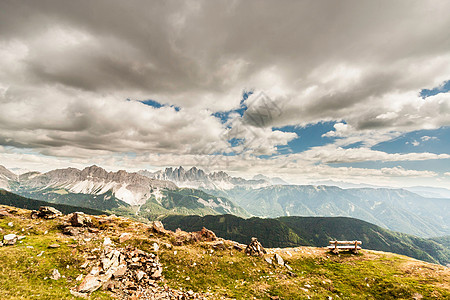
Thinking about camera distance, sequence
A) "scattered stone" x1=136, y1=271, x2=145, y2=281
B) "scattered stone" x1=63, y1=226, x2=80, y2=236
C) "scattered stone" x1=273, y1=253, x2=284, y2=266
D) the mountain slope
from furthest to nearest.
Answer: "scattered stone" x1=273, y1=253, x2=284, y2=266
"scattered stone" x1=63, y1=226, x2=80, y2=236
"scattered stone" x1=136, y1=271, x2=145, y2=281
the mountain slope

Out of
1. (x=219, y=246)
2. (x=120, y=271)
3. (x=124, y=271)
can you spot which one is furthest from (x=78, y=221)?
(x=219, y=246)

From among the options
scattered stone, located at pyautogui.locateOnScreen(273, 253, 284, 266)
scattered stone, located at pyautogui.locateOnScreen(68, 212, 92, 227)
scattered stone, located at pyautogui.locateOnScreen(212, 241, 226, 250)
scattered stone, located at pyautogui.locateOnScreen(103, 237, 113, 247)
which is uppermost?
scattered stone, located at pyautogui.locateOnScreen(68, 212, 92, 227)

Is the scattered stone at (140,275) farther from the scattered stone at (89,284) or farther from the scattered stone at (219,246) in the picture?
the scattered stone at (219,246)

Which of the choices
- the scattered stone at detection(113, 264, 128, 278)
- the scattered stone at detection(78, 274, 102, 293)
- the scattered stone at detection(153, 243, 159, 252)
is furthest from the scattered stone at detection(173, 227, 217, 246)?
the scattered stone at detection(78, 274, 102, 293)

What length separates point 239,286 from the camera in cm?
2591

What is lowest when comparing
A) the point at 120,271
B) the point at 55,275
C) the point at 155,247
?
the point at 120,271

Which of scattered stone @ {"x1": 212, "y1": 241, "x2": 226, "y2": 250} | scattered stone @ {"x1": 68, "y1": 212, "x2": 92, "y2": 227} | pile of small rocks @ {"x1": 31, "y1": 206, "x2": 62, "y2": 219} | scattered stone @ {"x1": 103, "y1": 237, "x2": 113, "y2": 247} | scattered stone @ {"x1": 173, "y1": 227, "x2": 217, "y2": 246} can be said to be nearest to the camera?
scattered stone @ {"x1": 103, "y1": 237, "x2": 113, "y2": 247}

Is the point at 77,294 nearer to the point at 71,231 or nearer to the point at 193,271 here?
the point at 193,271

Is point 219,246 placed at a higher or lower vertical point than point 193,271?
higher

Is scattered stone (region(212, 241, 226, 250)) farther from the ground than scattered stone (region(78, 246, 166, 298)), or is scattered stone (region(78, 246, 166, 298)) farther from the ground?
scattered stone (region(78, 246, 166, 298))

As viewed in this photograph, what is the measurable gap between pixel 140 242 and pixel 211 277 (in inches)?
554

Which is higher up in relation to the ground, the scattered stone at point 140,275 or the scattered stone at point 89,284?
the scattered stone at point 89,284

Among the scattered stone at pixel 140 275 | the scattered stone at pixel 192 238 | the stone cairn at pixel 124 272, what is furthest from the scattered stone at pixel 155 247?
the scattered stone at pixel 140 275

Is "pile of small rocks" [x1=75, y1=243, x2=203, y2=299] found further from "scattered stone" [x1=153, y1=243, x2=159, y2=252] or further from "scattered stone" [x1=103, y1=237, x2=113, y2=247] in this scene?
"scattered stone" [x1=153, y1=243, x2=159, y2=252]
